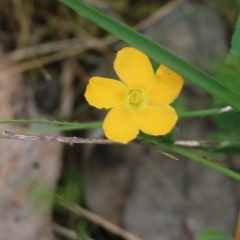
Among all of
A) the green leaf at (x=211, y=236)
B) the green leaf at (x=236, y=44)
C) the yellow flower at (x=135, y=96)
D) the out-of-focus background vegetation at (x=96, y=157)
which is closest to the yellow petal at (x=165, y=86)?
the yellow flower at (x=135, y=96)

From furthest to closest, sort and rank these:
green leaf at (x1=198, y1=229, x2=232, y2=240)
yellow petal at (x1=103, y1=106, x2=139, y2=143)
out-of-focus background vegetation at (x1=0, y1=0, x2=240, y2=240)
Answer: out-of-focus background vegetation at (x1=0, y1=0, x2=240, y2=240), green leaf at (x1=198, y1=229, x2=232, y2=240), yellow petal at (x1=103, y1=106, x2=139, y2=143)

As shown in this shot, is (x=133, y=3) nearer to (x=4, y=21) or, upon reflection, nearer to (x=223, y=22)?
(x=223, y=22)

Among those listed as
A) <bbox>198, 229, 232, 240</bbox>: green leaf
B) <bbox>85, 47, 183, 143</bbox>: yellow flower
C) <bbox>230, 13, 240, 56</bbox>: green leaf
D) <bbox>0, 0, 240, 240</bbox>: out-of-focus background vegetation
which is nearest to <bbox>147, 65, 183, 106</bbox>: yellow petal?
<bbox>85, 47, 183, 143</bbox>: yellow flower

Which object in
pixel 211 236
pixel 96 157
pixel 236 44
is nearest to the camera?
pixel 236 44

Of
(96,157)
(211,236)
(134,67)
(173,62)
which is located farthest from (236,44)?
(96,157)

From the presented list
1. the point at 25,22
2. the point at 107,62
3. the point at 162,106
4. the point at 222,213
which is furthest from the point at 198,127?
the point at 25,22

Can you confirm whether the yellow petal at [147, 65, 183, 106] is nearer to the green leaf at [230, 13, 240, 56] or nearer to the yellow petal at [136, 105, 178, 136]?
the yellow petal at [136, 105, 178, 136]

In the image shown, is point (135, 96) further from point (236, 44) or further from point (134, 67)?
point (236, 44)
